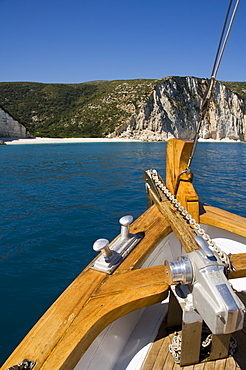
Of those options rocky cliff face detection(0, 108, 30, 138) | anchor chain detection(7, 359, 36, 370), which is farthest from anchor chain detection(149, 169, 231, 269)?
rocky cliff face detection(0, 108, 30, 138)

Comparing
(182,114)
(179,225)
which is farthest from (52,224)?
(182,114)

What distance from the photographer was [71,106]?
75.8m

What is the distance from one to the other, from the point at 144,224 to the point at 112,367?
1484mm

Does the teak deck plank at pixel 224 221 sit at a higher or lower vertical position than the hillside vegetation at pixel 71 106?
lower

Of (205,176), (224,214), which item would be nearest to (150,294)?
(224,214)

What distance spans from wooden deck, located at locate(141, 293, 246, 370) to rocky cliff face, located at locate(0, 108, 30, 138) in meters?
50.4

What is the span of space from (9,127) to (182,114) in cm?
3699

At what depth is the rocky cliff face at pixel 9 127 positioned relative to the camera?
153 ft

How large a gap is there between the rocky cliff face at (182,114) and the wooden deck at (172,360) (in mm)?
55154

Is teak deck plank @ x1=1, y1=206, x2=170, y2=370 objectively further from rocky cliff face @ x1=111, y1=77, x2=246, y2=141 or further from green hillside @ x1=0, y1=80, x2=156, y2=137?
green hillside @ x1=0, y1=80, x2=156, y2=137

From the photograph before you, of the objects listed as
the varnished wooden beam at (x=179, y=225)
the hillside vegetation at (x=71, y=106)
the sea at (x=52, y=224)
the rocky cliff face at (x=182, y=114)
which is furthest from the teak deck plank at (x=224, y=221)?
the hillside vegetation at (x=71, y=106)

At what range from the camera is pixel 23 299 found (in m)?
4.15

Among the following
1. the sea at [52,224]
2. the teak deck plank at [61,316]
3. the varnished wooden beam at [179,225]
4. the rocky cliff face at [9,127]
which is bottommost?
the sea at [52,224]

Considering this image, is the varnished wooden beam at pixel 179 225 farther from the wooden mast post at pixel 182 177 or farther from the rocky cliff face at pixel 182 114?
the rocky cliff face at pixel 182 114
